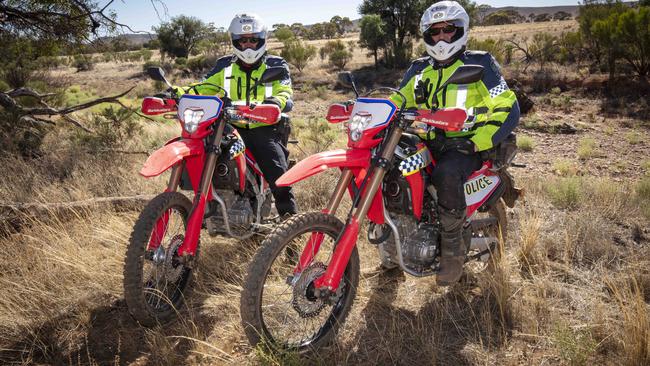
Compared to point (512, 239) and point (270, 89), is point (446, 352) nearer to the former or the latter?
point (512, 239)

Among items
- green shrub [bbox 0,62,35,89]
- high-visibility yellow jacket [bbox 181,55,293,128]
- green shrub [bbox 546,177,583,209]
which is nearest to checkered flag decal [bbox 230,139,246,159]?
high-visibility yellow jacket [bbox 181,55,293,128]

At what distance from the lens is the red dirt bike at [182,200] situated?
300cm

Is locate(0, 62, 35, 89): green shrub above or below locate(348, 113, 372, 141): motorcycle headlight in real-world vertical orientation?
above

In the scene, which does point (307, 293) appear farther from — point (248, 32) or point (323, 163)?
point (248, 32)

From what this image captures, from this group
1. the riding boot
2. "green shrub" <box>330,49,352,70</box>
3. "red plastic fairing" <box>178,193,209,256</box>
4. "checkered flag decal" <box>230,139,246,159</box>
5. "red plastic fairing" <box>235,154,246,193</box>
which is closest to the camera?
the riding boot

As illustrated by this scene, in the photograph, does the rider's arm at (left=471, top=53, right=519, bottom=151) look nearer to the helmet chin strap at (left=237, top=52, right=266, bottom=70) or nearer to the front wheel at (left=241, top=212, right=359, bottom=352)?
the front wheel at (left=241, top=212, right=359, bottom=352)

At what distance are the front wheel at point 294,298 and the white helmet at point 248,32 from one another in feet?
7.67

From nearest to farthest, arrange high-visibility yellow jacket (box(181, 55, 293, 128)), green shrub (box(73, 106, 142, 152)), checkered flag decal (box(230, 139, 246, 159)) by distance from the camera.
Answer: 1. checkered flag decal (box(230, 139, 246, 159))
2. high-visibility yellow jacket (box(181, 55, 293, 128))
3. green shrub (box(73, 106, 142, 152))

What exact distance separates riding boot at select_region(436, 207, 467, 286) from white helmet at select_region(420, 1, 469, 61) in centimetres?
124

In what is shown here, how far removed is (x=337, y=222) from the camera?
2811mm

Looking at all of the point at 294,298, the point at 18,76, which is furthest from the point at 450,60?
the point at 18,76

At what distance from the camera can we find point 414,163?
116 inches

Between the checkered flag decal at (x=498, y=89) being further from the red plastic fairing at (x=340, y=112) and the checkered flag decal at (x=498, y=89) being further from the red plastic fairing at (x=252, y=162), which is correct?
the red plastic fairing at (x=252, y=162)

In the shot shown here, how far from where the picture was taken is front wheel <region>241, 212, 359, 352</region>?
8.31 ft
